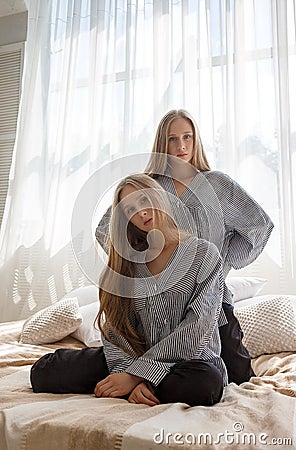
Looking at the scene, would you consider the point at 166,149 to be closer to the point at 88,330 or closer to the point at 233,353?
the point at 233,353

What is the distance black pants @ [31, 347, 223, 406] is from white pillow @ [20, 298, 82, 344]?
75 cm

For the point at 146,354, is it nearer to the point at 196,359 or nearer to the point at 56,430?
the point at 196,359

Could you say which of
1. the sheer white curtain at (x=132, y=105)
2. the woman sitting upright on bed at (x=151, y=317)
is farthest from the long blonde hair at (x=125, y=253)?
the sheer white curtain at (x=132, y=105)

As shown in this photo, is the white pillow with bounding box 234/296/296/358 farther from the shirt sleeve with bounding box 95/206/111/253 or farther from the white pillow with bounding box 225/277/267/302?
the shirt sleeve with bounding box 95/206/111/253

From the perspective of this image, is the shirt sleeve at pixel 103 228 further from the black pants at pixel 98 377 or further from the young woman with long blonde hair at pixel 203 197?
the black pants at pixel 98 377

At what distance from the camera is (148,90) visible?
3002 millimetres

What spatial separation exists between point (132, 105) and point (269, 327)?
1558mm

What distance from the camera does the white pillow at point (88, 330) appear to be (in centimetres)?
212

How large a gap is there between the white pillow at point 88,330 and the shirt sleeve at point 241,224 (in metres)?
0.66

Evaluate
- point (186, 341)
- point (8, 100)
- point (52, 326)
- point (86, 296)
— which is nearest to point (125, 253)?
point (186, 341)

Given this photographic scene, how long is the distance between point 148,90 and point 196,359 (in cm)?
199

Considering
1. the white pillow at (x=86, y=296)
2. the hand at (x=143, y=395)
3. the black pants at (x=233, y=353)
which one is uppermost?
the white pillow at (x=86, y=296)

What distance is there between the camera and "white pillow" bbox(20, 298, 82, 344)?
86.6 inches

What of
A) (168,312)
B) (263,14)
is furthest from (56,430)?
(263,14)
